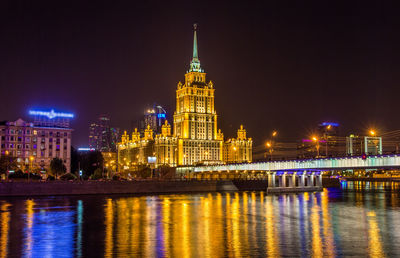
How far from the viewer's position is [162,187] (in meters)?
122

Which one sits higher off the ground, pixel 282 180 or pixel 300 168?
pixel 300 168

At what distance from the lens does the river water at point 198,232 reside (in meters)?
37.9

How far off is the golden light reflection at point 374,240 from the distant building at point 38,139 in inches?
4436

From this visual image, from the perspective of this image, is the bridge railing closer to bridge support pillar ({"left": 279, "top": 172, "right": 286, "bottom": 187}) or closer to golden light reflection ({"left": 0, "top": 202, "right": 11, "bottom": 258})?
bridge support pillar ({"left": 279, "top": 172, "right": 286, "bottom": 187})

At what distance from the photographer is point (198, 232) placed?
48.7m

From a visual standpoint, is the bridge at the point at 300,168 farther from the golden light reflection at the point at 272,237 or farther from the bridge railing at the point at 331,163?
the golden light reflection at the point at 272,237

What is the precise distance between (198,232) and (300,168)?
63.1 m

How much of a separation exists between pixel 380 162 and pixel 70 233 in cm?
5701

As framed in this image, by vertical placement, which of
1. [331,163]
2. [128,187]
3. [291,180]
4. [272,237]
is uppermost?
[331,163]

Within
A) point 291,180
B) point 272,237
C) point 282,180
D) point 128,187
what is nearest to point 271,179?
point 282,180

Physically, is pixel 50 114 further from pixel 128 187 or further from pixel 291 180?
pixel 291 180

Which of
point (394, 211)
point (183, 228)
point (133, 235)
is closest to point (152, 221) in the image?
point (183, 228)

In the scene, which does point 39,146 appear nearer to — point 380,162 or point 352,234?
point 380,162

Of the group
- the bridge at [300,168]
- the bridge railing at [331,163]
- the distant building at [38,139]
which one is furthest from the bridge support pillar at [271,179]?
the distant building at [38,139]
